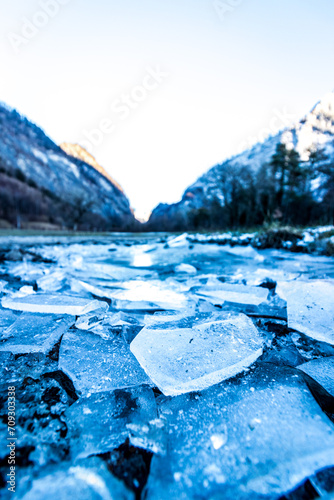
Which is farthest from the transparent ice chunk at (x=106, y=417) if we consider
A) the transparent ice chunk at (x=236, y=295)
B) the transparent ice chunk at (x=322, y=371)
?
the transparent ice chunk at (x=236, y=295)

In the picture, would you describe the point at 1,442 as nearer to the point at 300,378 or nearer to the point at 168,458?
the point at 168,458

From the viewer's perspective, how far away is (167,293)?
4.67 feet

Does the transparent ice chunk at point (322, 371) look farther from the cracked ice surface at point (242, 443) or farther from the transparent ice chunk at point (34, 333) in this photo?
the transparent ice chunk at point (34, 333)

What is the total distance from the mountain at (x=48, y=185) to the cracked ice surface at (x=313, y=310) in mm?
29708

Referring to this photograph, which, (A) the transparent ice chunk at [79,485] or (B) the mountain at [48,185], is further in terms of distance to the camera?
(B) the mountain at [48,185]

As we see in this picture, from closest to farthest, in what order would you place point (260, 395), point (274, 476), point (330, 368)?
point (274, 476) → point (260, 395) → point (330, 368)

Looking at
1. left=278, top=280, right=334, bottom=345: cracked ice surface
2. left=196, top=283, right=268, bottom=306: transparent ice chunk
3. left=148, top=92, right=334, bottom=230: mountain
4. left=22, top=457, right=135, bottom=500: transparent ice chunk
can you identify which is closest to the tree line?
left=148, top=92, right=334, bottom=230: mountain

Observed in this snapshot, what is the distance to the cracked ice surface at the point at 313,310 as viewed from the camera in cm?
77

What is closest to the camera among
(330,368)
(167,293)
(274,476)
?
(274,476)

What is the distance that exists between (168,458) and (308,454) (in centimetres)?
25

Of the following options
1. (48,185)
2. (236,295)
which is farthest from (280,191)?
(48,185)

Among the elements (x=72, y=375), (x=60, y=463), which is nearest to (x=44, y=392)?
(x=72, y=375)

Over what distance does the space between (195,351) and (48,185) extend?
50718 millimetres

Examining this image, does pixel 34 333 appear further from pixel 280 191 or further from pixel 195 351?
pixel 280 191
